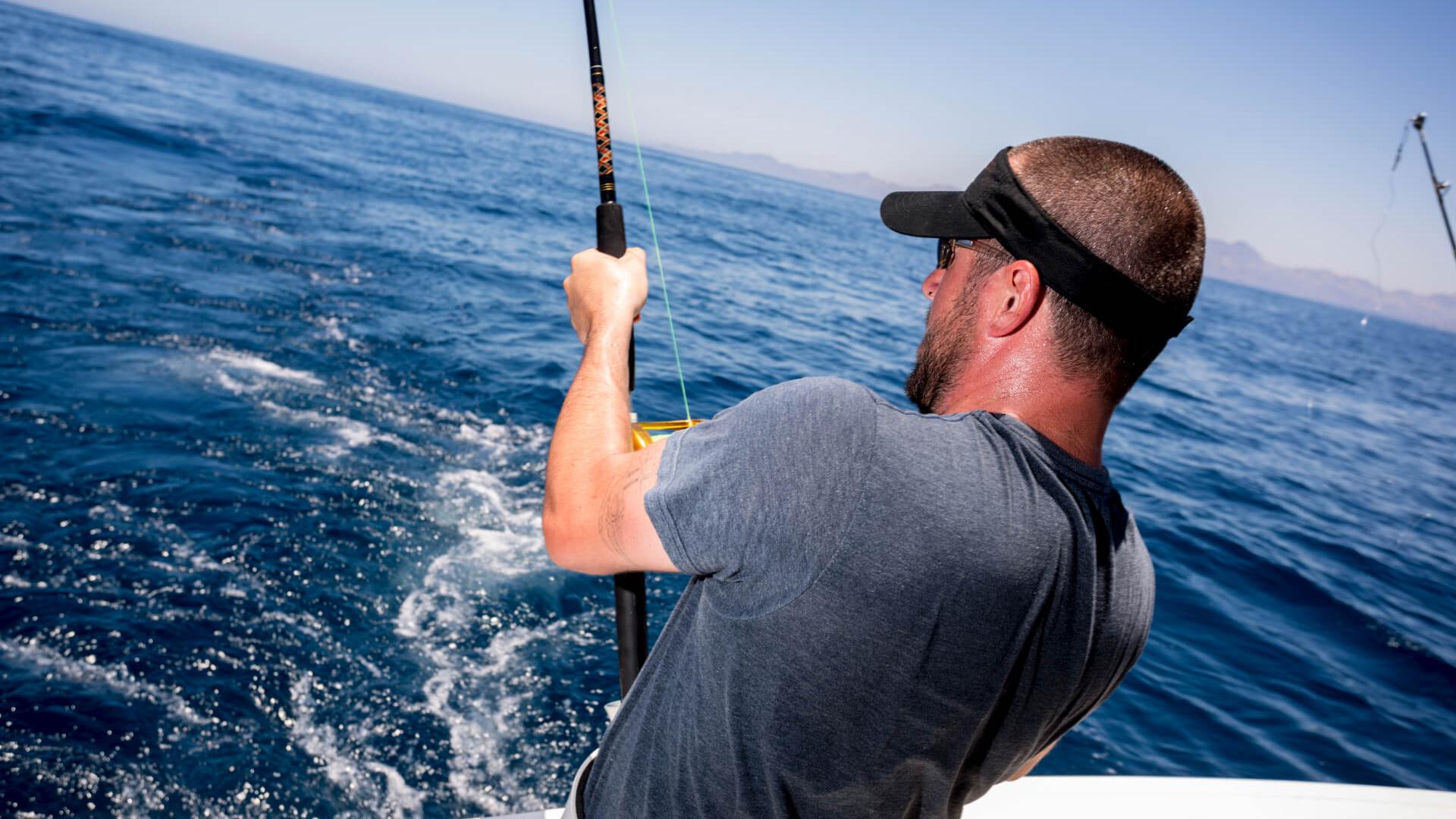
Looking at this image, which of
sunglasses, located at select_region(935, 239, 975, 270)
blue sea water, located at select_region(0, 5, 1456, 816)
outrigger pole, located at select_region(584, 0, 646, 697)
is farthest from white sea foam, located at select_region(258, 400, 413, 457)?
sunglasses, located at select_region(935, 239, 975, 270)

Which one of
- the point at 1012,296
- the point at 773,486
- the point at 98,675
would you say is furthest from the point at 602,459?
the point at 98,675

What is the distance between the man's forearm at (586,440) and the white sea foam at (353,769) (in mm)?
2767

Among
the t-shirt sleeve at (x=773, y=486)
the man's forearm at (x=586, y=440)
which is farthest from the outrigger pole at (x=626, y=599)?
the t-shirt sleeve at (x=773, y=486)

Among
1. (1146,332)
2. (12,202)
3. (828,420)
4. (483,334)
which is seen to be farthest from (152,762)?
(12,202)

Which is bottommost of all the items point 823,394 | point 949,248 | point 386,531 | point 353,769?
point 353,769

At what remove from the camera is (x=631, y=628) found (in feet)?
5.90

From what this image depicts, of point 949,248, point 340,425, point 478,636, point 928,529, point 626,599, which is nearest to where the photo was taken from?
point 928,529

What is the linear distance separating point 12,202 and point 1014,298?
1304cm

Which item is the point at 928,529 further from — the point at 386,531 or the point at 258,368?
the point at 258,368

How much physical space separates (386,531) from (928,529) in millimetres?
4797

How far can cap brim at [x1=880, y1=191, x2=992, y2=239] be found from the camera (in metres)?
1.15

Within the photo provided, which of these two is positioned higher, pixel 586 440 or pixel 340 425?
pixel 586 440

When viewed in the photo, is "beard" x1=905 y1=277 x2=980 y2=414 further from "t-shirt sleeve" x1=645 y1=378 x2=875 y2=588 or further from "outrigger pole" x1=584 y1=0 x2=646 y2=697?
"outrigger pole" x1=584 y1=0 x2=646 y2=697

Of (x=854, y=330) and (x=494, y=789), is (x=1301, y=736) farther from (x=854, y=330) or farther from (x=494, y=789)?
(x=854, y=330)
